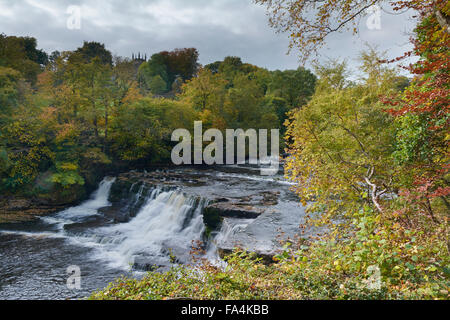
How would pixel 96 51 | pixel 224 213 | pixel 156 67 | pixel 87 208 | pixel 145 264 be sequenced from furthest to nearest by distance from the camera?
pixel 156 67, pixel 96 51, pixel 87 208, pixel 224 213, pixel 145 264

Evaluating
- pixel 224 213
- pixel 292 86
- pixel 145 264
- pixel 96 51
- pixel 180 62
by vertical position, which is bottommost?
pixel 145 264

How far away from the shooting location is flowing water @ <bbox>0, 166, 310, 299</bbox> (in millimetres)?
8109

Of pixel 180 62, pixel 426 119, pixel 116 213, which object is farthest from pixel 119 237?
pixel 180 62

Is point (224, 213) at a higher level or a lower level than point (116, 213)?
higher

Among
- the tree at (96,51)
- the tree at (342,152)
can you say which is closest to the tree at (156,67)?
the tree at (96,51)

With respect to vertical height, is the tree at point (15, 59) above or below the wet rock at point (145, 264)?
above

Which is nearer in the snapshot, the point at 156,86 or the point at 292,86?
the point at 292,86

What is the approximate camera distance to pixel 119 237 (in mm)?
11133

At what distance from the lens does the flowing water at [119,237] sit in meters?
8.11

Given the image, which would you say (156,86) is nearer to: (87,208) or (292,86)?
(292,86)

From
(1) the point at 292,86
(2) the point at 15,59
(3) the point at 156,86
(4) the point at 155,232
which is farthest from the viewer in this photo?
(3) the point at 156,86

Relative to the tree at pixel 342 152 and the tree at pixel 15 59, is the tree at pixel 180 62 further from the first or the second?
the tree at pixel 342 152

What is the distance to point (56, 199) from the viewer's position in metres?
15.0

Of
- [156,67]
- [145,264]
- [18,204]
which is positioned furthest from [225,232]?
[156,67]
